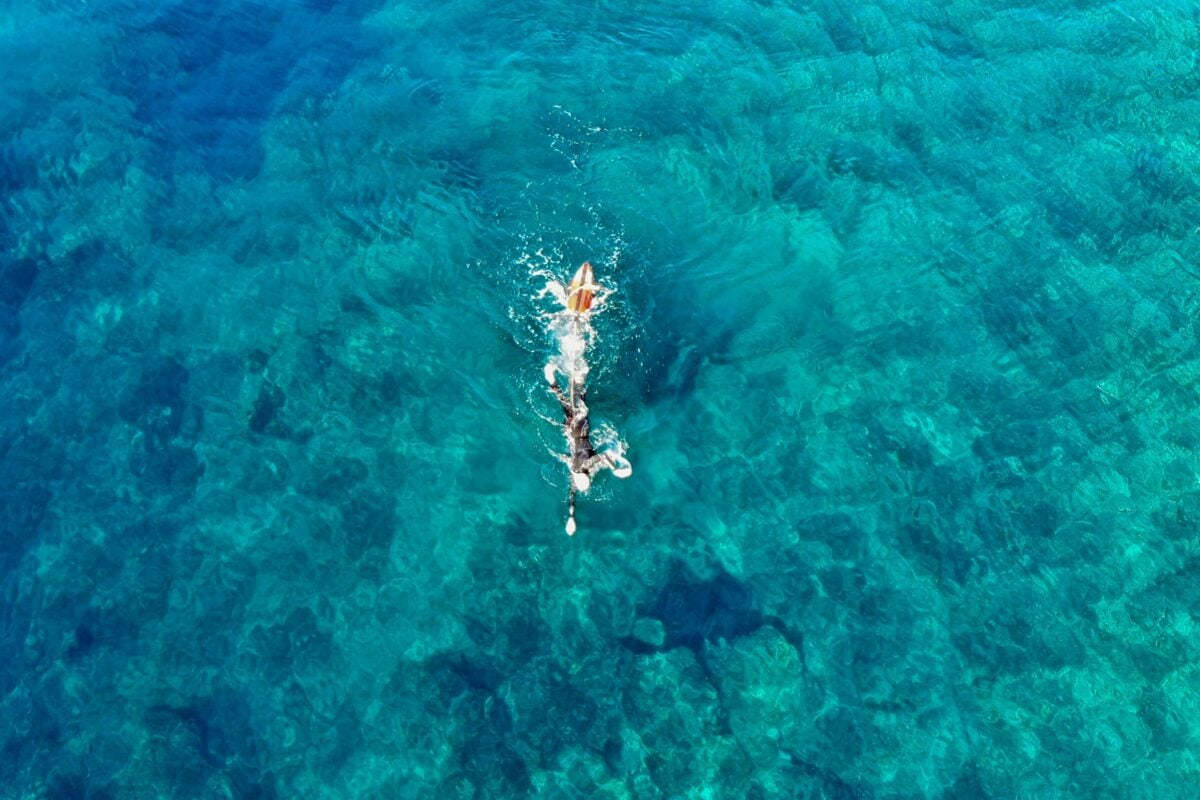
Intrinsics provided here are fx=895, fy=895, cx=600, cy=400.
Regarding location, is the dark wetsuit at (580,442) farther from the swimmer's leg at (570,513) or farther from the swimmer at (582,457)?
the swimmer's leg at (570,513)

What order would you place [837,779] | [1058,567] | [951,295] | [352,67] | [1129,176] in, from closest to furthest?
[837,779] < [1058,567] < [951,295] < [1129,176] < [352,67]

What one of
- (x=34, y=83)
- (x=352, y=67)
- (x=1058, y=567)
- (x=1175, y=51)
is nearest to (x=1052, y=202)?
(x=1175, y=51)

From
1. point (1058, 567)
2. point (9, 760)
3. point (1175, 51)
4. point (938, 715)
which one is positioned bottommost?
point (9, 760)

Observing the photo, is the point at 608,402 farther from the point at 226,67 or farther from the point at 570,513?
the point at 226,67

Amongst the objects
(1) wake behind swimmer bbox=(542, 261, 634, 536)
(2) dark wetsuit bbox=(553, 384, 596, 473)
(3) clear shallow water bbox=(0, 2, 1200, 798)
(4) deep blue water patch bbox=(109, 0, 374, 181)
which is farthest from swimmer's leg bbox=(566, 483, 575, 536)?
(4) deep blue water patch bbox=(109, 0, 374, 181)

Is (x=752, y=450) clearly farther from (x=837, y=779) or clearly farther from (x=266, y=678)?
(x=266, y=678)

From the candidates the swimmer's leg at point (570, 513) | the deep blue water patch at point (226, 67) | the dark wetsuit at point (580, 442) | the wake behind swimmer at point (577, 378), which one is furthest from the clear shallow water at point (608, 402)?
the dark wetsuit at point (580, 442)

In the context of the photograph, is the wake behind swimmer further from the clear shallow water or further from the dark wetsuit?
the clear shallow water
